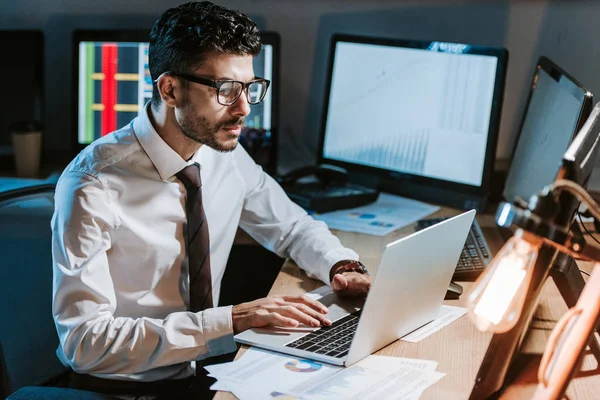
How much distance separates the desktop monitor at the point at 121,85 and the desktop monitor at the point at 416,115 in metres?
0.19

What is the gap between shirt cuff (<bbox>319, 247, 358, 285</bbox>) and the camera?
174cm

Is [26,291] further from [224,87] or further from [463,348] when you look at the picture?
[463,348]

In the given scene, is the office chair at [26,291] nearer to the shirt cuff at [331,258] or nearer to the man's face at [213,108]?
the man's face at [213,108]

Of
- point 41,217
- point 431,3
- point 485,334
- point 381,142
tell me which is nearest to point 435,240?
point 485,334

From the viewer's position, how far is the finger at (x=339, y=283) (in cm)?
164

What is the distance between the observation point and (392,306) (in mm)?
1349

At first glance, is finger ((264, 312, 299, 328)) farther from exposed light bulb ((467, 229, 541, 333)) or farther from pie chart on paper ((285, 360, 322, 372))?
exposed light bulb ((467, 229, 541, 333))

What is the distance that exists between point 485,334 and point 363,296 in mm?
268

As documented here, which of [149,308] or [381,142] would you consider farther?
[381,142]

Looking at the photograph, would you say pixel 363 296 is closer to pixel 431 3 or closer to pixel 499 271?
pixel 499 271

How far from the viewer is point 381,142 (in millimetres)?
2428

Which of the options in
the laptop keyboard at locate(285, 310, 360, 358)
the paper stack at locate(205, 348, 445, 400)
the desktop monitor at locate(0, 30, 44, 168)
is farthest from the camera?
the desktop monitor at locate(0, 30, 44, 168)

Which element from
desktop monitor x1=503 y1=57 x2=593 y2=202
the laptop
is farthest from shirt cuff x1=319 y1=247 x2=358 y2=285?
desktop monitor x1=503 y1=57 x2=593 y2=202

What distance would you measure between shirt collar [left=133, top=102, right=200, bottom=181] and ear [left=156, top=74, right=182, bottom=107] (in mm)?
63
